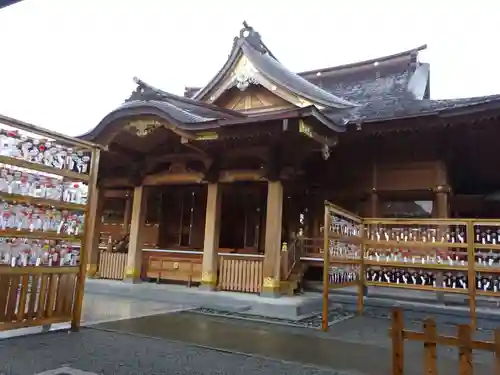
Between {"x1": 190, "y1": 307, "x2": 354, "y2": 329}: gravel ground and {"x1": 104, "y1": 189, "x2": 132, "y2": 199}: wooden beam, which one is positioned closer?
{"x1": 190, "y1": 307, "x2": 354, "y2": 329}: gravel ground

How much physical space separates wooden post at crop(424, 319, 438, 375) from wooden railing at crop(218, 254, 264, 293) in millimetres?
5913

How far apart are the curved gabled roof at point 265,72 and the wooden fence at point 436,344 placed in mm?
8110

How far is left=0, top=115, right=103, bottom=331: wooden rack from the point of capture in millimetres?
4574

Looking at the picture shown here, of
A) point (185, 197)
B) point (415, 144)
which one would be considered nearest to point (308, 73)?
point (185, 197)

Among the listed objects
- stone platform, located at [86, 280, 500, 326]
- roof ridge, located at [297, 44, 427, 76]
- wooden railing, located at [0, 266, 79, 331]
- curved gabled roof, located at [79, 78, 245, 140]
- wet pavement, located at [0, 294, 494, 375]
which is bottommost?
wet pavement, located at [0, 294, 494, 375]

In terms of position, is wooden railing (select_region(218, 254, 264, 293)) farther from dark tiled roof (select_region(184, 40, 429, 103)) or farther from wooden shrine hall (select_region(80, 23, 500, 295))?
dark tiled roof (select_region(184, 40, 429, 103))

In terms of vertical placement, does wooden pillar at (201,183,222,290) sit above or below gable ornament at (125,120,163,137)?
below

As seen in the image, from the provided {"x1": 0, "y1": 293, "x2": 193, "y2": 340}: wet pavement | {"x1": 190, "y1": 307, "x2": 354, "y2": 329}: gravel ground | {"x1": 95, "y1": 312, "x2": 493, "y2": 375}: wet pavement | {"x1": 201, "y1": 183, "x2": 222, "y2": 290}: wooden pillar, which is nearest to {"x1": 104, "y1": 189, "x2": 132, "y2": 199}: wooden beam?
{"x1": 0, "y1": 293, "x2": 193, "y2": 340}: wet pavement

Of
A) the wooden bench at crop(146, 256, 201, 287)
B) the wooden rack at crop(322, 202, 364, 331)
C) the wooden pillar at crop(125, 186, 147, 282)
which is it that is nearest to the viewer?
the wooden rack at crop(322, 202, 364, 331)

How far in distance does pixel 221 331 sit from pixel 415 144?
19.3ft

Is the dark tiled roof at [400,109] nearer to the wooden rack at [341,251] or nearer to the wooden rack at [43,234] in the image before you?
the wooden rack at [341,251]

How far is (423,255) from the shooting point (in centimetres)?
727

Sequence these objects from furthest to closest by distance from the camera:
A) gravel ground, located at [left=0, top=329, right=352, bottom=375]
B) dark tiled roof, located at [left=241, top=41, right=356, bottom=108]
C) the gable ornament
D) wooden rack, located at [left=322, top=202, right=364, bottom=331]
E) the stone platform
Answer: dark tiled roof, located at [left=241, top=41, right=356, bottom=108], the gable ornament, the stone platform, wooden rack, located at [left=322, top=202, right=364, bottom=331], gravel ground, located at [left=0, top=329, right=352, bottom=375]

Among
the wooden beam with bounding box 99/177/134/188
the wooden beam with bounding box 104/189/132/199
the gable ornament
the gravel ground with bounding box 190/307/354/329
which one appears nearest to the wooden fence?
the gravel ground with bounding box 190/307/354/329
